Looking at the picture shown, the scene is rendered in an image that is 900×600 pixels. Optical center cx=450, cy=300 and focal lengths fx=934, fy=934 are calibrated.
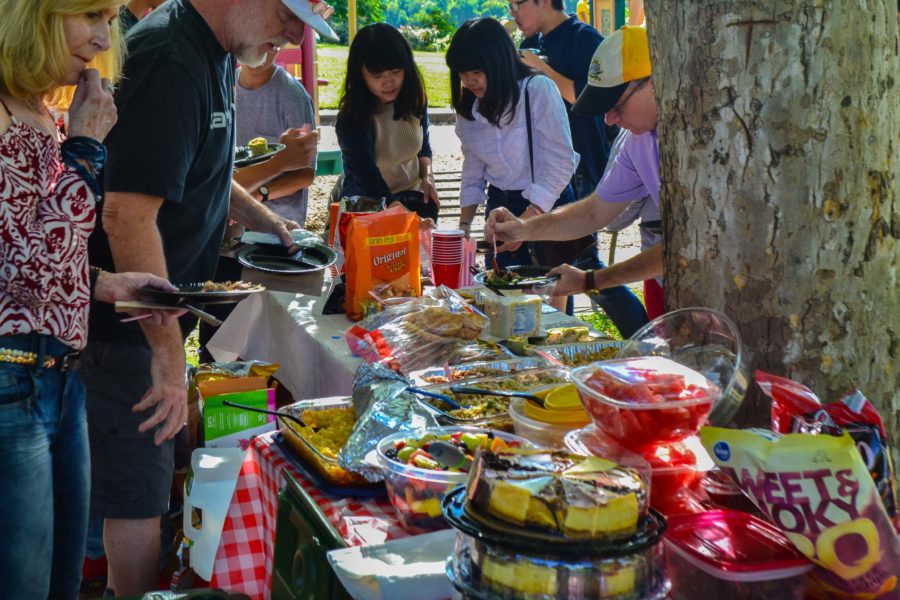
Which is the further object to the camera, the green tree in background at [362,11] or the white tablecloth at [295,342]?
the green tree in background at [362,11]

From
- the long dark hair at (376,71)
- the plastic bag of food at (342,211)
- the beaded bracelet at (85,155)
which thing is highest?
the long dark hair at (376,71)

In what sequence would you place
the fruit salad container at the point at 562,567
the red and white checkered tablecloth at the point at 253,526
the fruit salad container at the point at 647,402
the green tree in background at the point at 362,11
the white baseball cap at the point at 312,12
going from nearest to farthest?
the fruit salad container at the point at 562,567
the fruit salad container at the point at 647,402
the red and white checkered tablecloth at the point at 253,526
the white baseball cap at the point at 312,12
the green tree in background at the point at 362,11

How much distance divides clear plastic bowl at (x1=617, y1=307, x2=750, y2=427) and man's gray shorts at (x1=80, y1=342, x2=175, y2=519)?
4.76 feet

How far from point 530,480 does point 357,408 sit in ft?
3.46

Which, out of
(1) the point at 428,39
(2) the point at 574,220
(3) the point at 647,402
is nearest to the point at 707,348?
(3) the point at 647,402

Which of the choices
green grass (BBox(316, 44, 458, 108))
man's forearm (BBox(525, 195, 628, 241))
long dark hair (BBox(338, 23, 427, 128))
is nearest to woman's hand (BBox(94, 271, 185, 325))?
man's forearm (BBox(525, 195, 628, 241))

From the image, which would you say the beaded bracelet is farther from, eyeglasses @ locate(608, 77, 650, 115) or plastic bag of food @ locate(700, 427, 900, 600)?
eyeglasses @ locate(608, 77, 650, 115)

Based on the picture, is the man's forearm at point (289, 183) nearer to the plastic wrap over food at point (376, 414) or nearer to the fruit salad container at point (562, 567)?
the plastic wrap over food at point (376, 414)

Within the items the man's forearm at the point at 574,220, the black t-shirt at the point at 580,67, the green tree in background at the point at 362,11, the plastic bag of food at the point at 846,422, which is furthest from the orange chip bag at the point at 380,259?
the green tree in background at the point at 362,11

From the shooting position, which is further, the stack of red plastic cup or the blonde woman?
the stack of red plastic cup

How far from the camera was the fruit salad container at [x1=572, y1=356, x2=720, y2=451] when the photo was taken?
152cm

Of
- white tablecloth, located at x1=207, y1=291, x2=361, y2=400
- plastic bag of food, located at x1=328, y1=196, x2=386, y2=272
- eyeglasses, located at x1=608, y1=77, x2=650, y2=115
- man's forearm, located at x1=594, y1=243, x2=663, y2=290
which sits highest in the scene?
eyeglasses, located at x1=608, y1=77, x2=650, y2=115

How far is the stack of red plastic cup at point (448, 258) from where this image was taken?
11.5 feet

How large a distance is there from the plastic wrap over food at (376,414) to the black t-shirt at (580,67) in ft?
12.1
